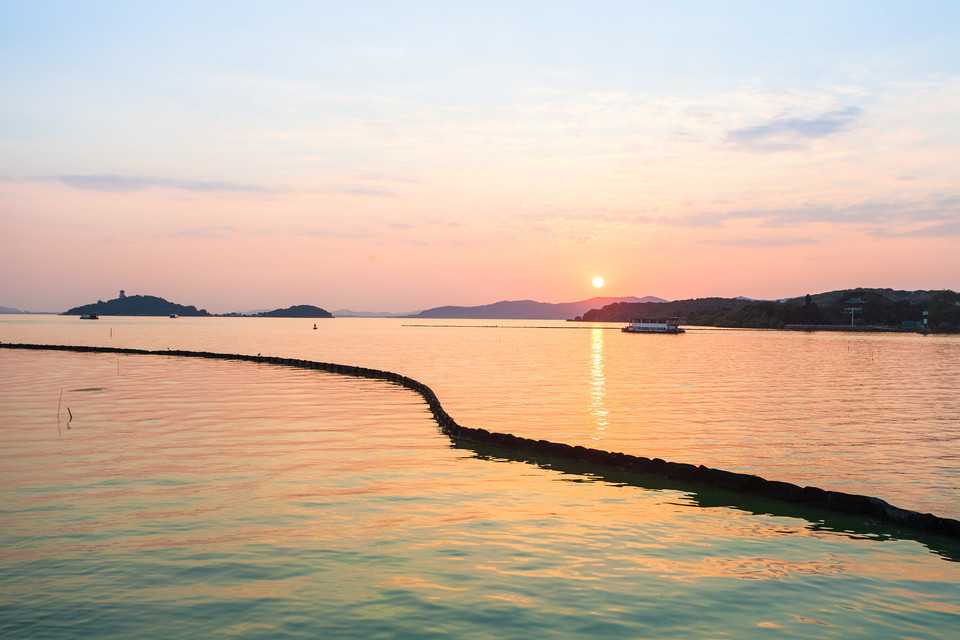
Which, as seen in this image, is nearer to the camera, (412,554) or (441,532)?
(412,554)

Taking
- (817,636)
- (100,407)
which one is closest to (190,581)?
(817,636)

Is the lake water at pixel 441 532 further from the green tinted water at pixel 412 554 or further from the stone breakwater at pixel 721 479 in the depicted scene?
the stone breakwater at pixel 721 479

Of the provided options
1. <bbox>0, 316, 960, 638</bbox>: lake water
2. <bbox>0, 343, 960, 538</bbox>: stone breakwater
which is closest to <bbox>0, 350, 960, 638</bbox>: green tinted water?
<bbox>0, 316, 960, 638</bbox>: lake water

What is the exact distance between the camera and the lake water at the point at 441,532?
11234 millimetres

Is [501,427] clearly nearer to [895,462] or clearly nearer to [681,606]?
[895,462]

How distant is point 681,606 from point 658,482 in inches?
410

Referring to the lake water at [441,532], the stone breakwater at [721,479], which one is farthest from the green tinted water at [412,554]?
the stone breakwater at [721,479]

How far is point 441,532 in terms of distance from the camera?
1581 centimetres

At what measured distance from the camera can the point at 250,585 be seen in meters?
12.3

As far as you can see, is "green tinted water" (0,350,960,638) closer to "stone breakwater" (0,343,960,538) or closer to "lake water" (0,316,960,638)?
"lake water" (0,316,960,638)

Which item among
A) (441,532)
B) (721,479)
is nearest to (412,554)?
(441,532)

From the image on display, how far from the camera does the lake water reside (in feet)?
36.9

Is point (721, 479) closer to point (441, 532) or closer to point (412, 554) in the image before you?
point (441, 532)

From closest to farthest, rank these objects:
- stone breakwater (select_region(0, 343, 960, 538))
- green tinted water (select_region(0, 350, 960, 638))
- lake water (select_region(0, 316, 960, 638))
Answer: green tinted water (select_region(0, 350, 960, 638)), lake water (select_region(0, 316, 960, 638)), stone breakwater (select_region(0, 343, 960, 538))
